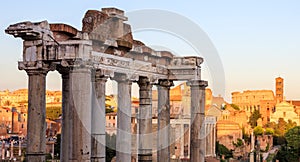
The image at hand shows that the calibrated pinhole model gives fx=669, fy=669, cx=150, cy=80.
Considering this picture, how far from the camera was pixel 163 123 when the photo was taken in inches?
693

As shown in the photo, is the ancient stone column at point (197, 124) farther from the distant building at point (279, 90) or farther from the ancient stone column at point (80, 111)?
the distant building at point (279, 90)

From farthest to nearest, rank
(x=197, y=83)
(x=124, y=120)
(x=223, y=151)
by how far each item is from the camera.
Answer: (x=223, y=151) → (x=197, y=83) → (x=124, y=120)

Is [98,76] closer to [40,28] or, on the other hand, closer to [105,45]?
[105,45]

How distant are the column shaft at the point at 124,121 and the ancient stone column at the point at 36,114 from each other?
3.19m

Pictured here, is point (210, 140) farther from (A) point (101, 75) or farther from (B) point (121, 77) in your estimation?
(A) point (101, 75)

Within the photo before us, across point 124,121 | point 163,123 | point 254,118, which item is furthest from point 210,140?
point 254,118

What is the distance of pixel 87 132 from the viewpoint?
469 inches

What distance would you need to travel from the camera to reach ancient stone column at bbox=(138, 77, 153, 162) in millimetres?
16266

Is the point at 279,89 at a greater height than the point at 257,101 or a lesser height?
greater

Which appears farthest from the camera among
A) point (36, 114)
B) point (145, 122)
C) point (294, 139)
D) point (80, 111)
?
point (294, 139)

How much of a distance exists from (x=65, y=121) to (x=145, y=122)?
3707mm

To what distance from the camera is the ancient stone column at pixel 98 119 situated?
1335cm

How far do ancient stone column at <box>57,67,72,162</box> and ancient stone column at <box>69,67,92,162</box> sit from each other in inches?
26.1

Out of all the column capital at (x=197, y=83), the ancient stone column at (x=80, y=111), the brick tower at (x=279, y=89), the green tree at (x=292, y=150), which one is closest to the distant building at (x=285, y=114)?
the brick tower at (x=279, y=89)
